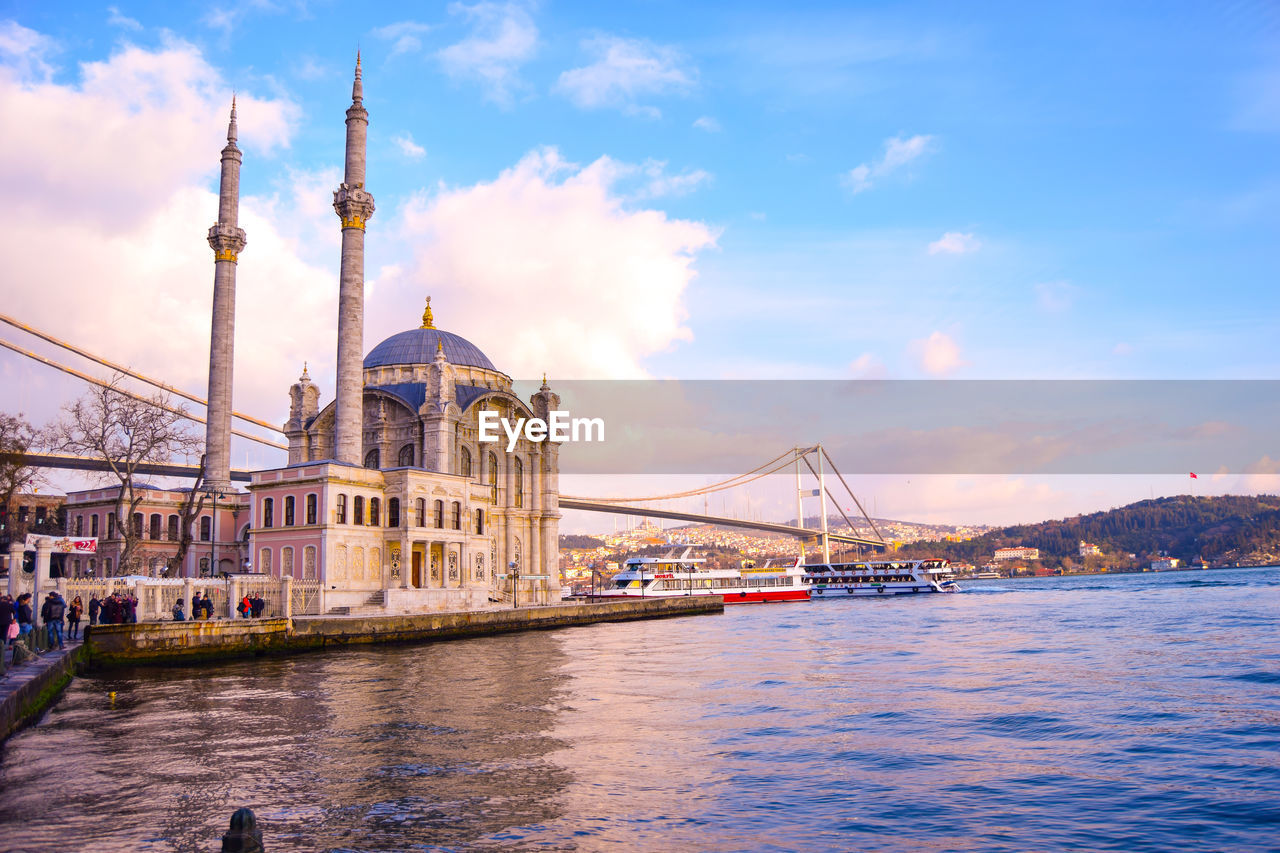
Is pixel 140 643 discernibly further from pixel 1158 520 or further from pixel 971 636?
pixel 1158 520

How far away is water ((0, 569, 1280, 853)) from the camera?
8.63m

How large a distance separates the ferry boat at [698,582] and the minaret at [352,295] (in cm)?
2731

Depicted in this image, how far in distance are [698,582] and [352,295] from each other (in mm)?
37926

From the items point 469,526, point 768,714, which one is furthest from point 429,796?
point 469,526

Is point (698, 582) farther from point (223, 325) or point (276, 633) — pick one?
point (276, 633)

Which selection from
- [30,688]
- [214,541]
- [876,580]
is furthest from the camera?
[876,580]

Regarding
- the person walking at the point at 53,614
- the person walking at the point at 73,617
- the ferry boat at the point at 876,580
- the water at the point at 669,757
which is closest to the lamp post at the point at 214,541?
the person walking at the point at 73,617

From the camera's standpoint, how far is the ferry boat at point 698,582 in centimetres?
6588

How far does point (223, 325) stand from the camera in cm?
4412

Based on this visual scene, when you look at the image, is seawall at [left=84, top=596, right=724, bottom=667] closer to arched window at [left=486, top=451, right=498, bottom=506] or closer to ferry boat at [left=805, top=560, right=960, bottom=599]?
arched window at [left=486, top=451, right=498, bottom=506]

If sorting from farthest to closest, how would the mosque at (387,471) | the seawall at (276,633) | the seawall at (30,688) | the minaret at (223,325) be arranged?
the minaret at (223,325) < the mosque at (387,471) < the seawall at (276,633) < the seawall at (30,688)

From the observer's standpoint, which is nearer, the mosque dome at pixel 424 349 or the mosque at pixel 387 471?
the mosque at pixel 387 471

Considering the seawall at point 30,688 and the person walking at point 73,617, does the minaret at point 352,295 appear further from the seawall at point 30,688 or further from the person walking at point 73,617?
the seawall at point 30,688

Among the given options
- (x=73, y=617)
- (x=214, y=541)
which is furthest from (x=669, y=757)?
(x=214, y=541)
